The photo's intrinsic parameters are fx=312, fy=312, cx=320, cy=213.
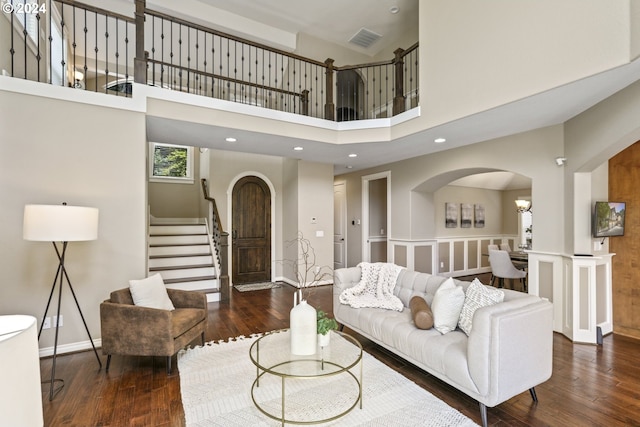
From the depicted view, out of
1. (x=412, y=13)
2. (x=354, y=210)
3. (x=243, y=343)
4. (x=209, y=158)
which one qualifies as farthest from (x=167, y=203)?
(x=412, y=13)

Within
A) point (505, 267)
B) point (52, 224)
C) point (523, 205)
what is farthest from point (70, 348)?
point (523, 205)

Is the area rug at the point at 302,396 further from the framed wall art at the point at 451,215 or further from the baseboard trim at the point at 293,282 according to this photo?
the framed wall art at the point at 451,215

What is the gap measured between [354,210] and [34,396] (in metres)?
7.04

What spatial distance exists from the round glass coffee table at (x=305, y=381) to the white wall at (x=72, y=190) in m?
2.05

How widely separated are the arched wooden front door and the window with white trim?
240 centimetres

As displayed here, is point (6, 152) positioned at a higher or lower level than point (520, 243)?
higher

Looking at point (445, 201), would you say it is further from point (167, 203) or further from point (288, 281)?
point (167, 203)

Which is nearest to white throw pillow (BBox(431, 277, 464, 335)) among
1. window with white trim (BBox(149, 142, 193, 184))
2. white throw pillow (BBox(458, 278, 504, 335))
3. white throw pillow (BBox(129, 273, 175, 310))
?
white throw pillow (BBox(458, 278, 504, 335))

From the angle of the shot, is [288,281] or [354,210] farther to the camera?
[354,210]

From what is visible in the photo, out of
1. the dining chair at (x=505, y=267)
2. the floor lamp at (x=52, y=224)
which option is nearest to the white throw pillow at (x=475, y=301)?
the floor lamp at (x=52, y=224)

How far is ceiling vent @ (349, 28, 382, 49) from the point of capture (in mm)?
6234

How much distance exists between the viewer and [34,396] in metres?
0.81

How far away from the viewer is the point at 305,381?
268 centimetres

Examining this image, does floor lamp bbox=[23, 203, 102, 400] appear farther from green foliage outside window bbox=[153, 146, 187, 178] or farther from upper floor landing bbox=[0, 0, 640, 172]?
green foliage outside window bbox=[153, 146, 187, 178]
